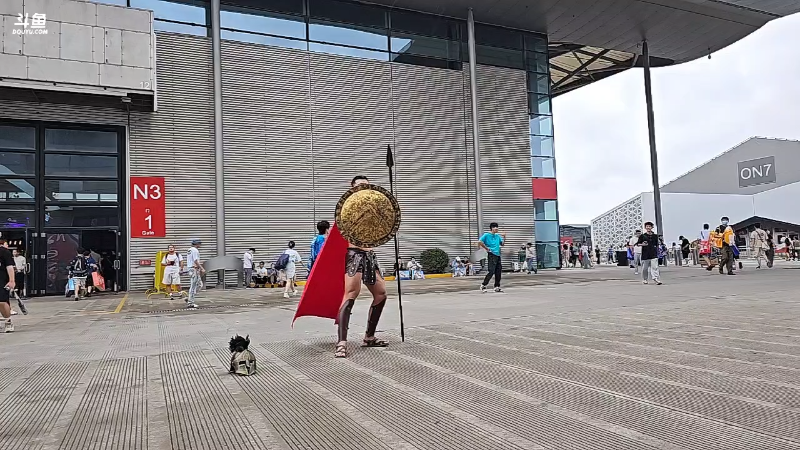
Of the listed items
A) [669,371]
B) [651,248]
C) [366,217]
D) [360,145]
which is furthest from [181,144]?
[669,371]

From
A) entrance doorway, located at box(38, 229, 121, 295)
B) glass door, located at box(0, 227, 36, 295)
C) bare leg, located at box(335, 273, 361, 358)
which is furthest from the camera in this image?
entrance doorway, located at box(38, 229, 121, 295)

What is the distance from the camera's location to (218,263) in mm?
20500

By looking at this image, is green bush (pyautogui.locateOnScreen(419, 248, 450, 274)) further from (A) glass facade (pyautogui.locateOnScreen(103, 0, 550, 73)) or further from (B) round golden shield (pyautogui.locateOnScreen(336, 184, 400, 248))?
(B) round golden shield (pyautogui.locateOnScreen(336, 184, 400, 248))

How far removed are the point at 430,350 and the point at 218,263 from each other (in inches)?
637

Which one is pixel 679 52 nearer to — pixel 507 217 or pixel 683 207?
pixel 683 207

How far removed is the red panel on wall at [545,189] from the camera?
27.9 m

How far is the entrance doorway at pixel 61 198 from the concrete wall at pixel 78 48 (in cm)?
264

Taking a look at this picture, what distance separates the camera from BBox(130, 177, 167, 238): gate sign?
790 inches

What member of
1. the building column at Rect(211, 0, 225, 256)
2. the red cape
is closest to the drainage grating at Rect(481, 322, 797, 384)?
the red cape

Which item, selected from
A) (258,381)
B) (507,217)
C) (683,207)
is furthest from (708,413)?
(683,207)

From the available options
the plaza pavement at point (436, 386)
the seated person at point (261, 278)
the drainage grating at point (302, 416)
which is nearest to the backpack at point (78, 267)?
the seated person at point (261, 278)

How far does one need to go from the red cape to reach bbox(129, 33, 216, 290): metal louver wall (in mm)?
15678

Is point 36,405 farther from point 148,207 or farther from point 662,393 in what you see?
point 148,207

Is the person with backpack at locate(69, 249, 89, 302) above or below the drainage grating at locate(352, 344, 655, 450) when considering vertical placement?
above
